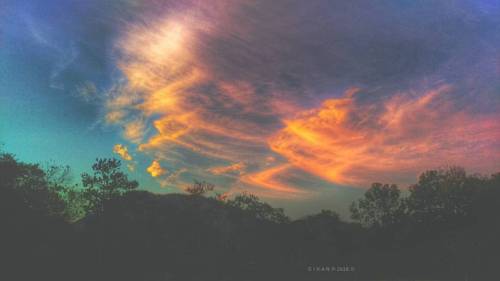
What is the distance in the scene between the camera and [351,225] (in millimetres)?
63750

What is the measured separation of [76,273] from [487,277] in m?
40.7

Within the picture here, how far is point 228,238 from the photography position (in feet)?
181

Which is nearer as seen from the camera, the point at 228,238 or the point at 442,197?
the point at 228,238

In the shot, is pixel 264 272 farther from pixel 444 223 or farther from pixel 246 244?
pixel 444 223

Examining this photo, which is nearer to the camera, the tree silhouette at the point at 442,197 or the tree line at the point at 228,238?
the tree line at the point at 228,238

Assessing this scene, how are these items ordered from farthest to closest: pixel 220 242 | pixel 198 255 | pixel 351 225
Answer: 1. pixel 351 225
2. pixel 220 242
3. pixel 198 255

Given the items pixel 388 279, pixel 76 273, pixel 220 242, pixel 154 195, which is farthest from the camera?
pixel 154 195

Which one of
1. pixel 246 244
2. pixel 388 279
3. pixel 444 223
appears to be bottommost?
pixel 388 279

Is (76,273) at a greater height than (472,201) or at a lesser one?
lesser

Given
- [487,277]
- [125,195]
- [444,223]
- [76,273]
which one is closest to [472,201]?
[444,223]

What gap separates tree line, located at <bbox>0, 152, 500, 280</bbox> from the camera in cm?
4104

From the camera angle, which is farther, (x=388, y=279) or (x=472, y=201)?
(x=472, y=201)

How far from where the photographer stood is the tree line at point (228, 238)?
135 feet

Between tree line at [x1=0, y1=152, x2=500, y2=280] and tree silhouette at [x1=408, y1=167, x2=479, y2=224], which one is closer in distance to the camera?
tree line at [x1=0, y1=152, x2=500, y2=280]
